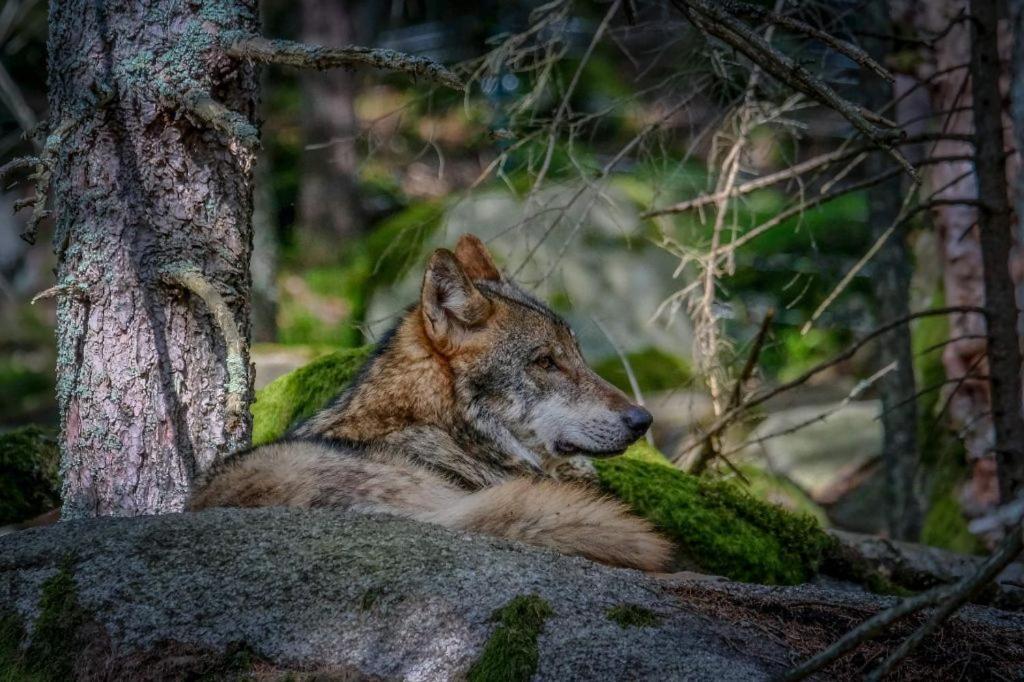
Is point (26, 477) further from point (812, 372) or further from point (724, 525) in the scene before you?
point (812, 372)

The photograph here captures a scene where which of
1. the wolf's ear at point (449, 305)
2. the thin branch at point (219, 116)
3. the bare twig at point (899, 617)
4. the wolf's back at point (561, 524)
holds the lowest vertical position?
the wolf's back at point (561, 524)

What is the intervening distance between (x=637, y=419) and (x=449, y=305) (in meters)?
1.04

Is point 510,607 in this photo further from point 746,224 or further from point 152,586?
point 746,224

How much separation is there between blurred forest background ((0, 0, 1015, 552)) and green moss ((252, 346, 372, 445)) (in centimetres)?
61

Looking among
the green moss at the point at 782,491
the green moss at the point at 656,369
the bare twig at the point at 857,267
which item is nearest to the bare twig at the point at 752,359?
the bare twig at the point at 857,267

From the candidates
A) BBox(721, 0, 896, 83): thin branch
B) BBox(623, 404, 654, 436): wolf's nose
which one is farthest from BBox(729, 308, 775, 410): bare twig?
BBox(721, 0, 896, 83): thin branch

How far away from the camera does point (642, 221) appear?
8.66 meters

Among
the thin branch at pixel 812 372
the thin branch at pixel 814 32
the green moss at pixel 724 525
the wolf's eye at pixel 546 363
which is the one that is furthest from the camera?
the thin branch at pixel 812 372

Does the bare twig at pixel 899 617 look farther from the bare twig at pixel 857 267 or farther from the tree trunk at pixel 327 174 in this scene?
the tree trunk at pixel 327 174

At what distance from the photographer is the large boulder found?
3.15 meters

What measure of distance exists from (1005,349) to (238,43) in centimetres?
449

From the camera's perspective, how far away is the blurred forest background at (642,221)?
664 centimetres

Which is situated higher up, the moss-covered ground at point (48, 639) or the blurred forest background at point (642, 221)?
the blurred forest background at point (642, 221)

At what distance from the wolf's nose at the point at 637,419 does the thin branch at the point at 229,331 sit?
1758 mm
